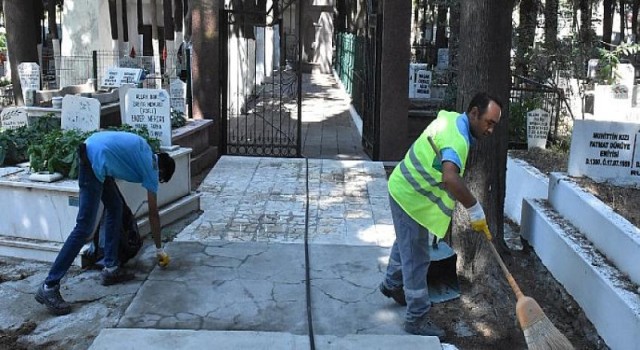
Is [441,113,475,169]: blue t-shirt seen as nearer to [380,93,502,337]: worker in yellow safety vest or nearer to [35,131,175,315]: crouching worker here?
[380,93,502,337]: worker in yellow safety vest

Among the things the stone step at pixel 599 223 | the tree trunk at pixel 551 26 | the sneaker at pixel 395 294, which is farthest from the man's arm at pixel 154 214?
the tree trunk at pixel 551 26

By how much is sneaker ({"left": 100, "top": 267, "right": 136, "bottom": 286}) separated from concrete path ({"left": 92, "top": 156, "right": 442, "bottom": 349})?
0.18 metres

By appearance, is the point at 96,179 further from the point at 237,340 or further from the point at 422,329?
the point at 422,329

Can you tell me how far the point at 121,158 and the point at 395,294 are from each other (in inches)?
91.2

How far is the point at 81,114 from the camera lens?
7.32m

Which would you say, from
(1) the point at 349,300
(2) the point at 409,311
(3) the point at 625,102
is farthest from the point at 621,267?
(3) the point at 625,102

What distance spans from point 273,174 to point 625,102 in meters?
6.96

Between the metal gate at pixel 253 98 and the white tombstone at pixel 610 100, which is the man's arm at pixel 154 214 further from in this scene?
the white tombstone at pixel 610 100

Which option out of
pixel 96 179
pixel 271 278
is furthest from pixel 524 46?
pixel 96 179

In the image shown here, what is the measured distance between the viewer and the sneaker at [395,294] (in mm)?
5199

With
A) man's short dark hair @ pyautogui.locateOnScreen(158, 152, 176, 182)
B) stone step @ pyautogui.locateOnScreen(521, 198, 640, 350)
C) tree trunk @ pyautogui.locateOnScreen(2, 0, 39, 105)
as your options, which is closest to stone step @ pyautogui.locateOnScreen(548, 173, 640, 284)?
stone step @ pyautogui.locateOnScreen(521, 198, 640, 350)

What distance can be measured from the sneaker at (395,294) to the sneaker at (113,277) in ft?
6.98

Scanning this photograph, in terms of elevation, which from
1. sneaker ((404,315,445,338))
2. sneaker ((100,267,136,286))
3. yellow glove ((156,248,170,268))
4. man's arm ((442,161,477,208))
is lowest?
sneaker ((404,315,445,338))

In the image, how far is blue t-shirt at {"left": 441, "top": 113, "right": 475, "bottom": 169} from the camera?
13.8 ft
